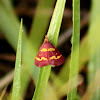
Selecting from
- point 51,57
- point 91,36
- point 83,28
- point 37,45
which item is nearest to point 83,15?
point 83,28

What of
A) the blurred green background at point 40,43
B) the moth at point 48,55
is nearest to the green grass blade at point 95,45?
the blurred green background at point 40,43

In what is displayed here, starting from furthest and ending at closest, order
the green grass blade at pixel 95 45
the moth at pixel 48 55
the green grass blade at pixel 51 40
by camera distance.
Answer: the green grass blade at pixel 95 45, the moth at pixel 48 55, the green grass blade at pixel 51 40

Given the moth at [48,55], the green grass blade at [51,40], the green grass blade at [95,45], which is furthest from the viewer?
the green grass blade at [95,45]

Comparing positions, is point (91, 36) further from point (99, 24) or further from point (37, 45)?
point (37, 45)

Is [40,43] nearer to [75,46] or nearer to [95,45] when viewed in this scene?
[95,45]

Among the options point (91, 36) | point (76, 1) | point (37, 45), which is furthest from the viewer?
point (37, 45)

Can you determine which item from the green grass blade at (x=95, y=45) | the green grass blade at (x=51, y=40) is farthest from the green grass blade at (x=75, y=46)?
the green grass blade at (x=95, y=45)

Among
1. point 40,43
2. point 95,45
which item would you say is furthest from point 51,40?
point 40,43

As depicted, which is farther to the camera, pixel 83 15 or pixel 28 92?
pixel 83 15

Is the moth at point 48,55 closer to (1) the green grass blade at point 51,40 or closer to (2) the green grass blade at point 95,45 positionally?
(1) the green grass blade at point 51,40

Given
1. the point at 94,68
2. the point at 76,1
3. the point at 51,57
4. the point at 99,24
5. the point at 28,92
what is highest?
the point at 76,1

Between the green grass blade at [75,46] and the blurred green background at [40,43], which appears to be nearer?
the green grass blade at [75,46]
